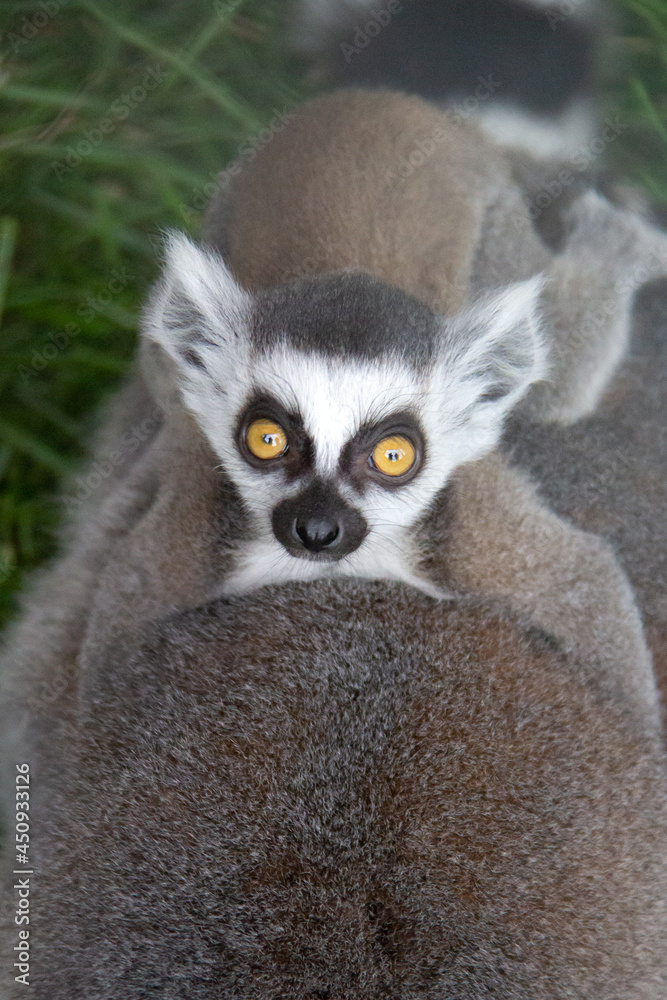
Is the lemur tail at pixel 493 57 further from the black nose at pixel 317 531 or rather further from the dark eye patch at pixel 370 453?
the black nose at pixel 317 531

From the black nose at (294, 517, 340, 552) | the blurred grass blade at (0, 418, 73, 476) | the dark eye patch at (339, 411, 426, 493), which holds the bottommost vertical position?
the blurred grass blade at (0, 418, 73, 476)

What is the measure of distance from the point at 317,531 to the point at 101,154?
1.95 meters

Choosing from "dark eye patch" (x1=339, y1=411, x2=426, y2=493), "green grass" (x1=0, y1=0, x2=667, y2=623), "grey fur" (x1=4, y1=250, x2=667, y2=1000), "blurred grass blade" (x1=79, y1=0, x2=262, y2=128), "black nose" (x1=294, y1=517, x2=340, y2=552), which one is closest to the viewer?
"grey fur" (x1=4, y1=250, x2=667, y2=1000)

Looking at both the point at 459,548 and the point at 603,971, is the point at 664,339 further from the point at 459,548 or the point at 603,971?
the point at 603,971

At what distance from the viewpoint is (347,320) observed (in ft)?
6.19

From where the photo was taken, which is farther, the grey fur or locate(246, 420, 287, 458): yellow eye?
locate(246, 420, 287, 458): yellow eye

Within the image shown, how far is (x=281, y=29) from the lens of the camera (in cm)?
312

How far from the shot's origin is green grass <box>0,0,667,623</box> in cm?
299

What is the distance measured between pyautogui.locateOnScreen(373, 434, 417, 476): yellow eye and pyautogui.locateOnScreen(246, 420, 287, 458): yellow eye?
192mm

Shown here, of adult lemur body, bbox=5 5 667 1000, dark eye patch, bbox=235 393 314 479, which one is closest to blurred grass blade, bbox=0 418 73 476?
adult lemur body, bbox=5 5 667 1000

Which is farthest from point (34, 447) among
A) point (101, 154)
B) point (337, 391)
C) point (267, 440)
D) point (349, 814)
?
point (349, 814)

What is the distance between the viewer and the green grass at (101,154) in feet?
9.82

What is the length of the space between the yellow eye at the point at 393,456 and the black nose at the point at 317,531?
7.2 inches

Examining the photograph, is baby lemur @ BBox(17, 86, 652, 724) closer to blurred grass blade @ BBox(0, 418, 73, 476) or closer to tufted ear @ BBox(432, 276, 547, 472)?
tufted ear @ BBox(432, 276, 547, 472)
